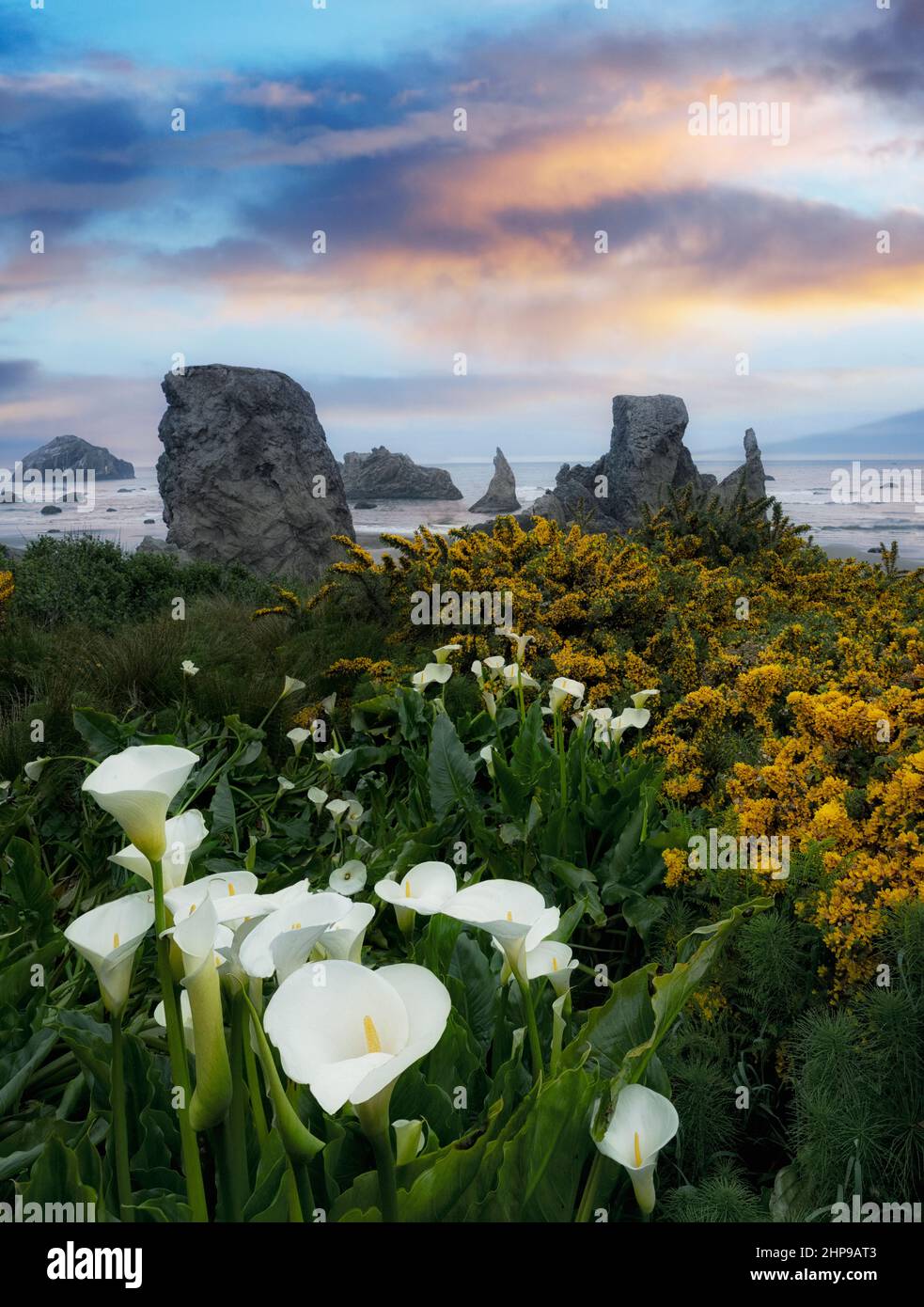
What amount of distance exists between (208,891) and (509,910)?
39 cm

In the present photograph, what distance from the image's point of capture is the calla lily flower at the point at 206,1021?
→ 93cm

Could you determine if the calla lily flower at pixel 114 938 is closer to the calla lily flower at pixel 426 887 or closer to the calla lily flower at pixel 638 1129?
the calla lily flower at pixel 426 887

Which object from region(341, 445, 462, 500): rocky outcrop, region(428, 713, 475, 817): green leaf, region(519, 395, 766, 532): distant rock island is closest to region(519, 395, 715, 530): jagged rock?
region(519, 395, 766, 532): distant rock island

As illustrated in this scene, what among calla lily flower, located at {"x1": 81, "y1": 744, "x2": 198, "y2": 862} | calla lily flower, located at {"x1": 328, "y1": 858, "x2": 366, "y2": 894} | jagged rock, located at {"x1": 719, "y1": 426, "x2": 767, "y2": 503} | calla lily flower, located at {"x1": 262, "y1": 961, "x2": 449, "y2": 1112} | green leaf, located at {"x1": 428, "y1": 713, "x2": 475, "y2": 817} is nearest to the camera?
calla lily flower, located at {"x1": 262, "y1": 961, "x2": 449, "y2": 1112}

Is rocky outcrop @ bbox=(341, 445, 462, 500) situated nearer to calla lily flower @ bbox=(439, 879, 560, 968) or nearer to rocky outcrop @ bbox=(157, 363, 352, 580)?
rocky outcrop @ bbox=(157, 363, 352, 580)

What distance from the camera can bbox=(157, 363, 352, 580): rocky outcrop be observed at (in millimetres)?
12328

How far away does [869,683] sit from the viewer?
3000mm

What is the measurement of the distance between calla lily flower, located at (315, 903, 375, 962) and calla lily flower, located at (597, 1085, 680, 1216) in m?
0.39

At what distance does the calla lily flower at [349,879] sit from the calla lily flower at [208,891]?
3.26 feet

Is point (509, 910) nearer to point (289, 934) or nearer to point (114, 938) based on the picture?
point (289, 934)

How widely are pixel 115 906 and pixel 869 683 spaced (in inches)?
103

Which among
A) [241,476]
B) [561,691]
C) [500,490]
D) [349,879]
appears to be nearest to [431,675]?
[561,691]

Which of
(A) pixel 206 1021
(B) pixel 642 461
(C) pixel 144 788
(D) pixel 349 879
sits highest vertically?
(B) pixel 642 461

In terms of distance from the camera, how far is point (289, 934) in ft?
3.00
